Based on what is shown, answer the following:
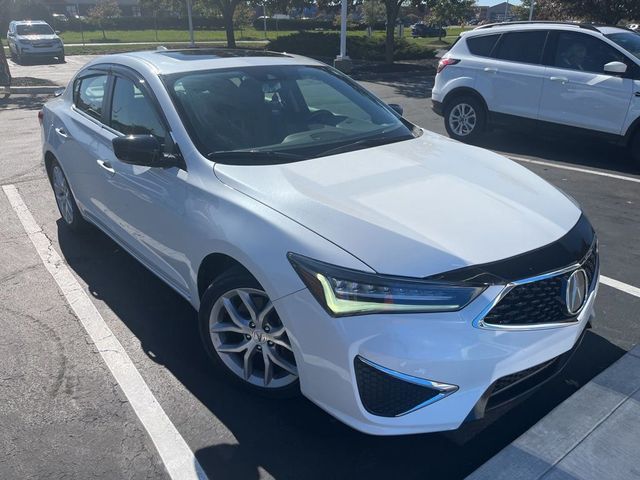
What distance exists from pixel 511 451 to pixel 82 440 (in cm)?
207

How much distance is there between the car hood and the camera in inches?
97.7

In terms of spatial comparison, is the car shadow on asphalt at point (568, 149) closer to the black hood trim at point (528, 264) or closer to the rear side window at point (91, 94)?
the black hood trim at point (528, 264)

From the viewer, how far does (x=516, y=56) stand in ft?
27.8

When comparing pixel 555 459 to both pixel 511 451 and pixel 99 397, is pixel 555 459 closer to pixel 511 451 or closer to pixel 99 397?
pixel 511 451

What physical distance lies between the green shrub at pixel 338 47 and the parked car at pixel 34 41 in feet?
30.3

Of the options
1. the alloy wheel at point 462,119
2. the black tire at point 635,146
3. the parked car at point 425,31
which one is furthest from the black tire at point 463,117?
the parked car at point 425,31

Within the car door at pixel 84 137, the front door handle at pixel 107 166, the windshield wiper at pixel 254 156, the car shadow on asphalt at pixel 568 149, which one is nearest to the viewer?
the windshield wiper at pixel 254 156

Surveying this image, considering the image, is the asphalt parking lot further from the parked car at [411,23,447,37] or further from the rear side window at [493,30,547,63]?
the parked car at [411,23,447,37]

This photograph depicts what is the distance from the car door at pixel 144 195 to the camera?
132 inches

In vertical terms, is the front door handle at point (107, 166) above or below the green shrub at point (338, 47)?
above

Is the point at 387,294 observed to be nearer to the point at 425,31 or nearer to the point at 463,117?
the point at 463,117

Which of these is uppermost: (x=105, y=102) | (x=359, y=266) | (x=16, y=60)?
(x=105, y=102)

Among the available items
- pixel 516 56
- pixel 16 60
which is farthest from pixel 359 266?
pixel 16 60

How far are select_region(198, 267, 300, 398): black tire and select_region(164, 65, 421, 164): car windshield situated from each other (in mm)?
696
